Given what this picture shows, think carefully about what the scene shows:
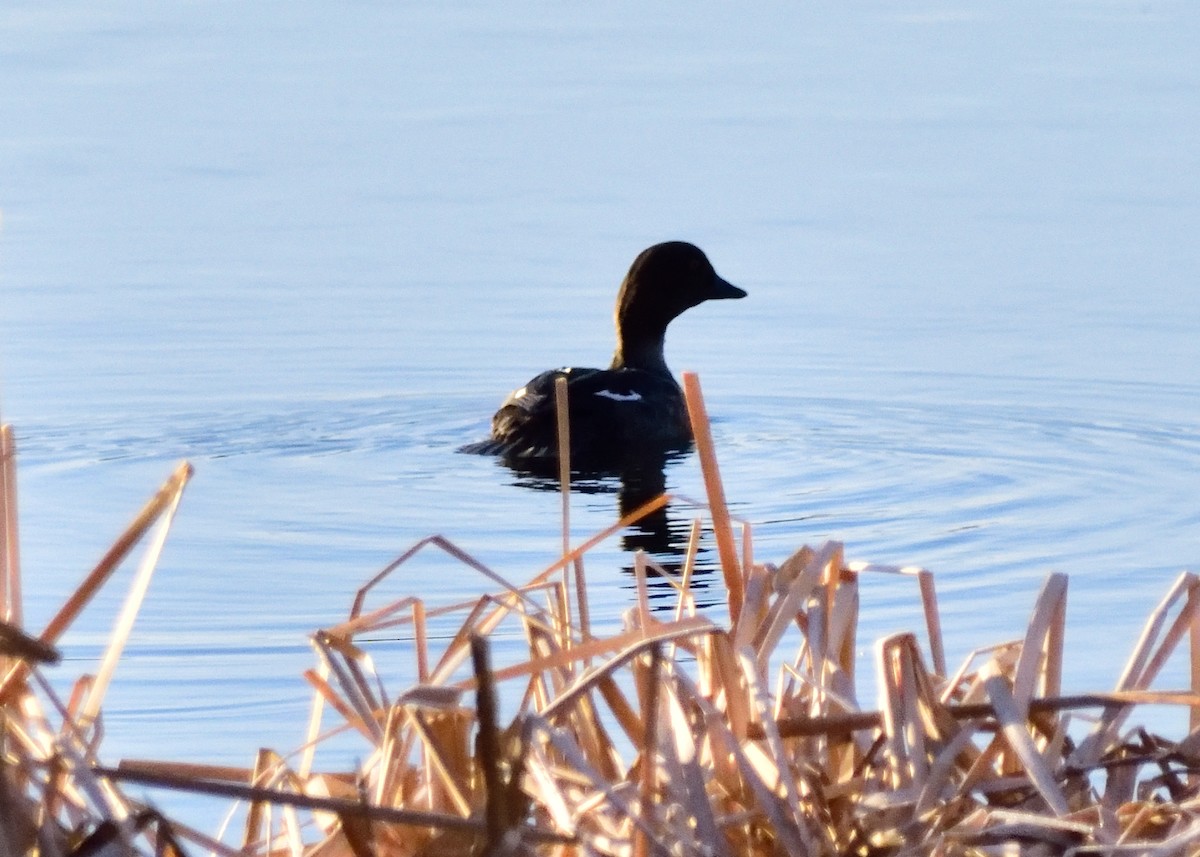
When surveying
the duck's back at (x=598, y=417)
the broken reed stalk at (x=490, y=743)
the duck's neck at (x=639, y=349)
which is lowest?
the duck's back at (x=598, y=417)

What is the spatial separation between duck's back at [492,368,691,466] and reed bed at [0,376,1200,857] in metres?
5.72

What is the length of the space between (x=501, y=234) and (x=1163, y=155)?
3.51m

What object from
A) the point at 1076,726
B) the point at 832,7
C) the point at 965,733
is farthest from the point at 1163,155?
the point at 965,733

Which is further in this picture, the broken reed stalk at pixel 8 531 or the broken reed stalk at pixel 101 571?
the broken reed stalk at pixel 8 531

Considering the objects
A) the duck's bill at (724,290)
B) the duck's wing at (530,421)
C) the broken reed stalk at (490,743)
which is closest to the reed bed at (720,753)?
the broken reed stalk at (490,743)

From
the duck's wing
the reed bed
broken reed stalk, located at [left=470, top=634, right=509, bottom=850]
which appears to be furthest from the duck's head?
broken reed stalk, located at [left=470, top=634, right=509, bottom=850]

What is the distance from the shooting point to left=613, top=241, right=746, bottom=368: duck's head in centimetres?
1095

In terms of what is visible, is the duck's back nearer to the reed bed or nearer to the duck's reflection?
the duck's reflection

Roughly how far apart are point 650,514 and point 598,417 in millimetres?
1395

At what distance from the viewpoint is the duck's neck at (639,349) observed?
37.0 feet

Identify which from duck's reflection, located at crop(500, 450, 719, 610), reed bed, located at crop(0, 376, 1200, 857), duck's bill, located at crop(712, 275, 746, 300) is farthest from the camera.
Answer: duck's bill, located at crop(712, 275, 746, 300)

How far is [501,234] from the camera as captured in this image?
12125 mm

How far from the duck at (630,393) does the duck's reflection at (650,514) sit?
83 mm

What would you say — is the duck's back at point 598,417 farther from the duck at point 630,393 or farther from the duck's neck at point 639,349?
the duck's neck at point 639,349
